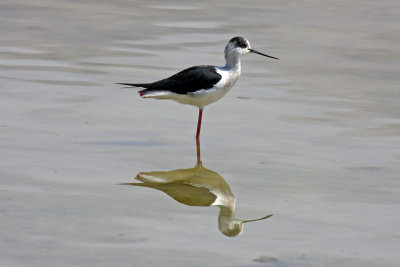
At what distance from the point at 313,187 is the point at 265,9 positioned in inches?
335

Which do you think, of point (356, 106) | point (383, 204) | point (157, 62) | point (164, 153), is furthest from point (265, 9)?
point (383, 204)

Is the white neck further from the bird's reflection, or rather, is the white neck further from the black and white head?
the bird's reflection

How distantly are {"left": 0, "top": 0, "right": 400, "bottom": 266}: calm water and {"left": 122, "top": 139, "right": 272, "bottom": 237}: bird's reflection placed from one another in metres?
0.08

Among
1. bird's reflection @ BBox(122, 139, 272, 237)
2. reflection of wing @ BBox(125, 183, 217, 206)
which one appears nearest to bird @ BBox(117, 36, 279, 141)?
bird's reflection @ BBox(122, 139, 272, 237)

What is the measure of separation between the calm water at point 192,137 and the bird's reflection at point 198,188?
8 cm

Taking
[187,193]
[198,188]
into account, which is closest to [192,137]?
[198,188]

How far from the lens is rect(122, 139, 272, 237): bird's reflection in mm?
6189

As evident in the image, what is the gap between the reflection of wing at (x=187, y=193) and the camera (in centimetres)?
653

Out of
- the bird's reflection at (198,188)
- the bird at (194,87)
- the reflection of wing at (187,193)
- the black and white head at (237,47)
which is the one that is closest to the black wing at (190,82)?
the bird at (194,87)

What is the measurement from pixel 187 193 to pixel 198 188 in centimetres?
19

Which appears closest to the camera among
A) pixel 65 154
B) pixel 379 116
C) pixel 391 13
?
pixel 65 154

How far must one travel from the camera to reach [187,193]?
6.76 m

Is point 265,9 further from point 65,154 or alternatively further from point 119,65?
point 65,154

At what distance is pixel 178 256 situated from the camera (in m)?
5.34
